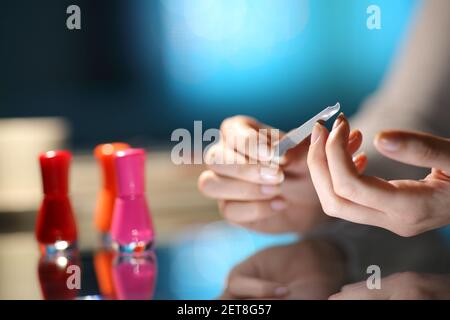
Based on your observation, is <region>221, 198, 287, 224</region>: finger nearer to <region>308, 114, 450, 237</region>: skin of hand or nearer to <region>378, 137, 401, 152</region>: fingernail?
<region>308, 114, 450, 237</region>: skin of hand

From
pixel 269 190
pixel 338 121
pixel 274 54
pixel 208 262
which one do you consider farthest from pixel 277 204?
pixel 274 54

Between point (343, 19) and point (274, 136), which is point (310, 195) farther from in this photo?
point (343, 19)

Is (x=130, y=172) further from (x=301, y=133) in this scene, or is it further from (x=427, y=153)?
(x=427, y=153)

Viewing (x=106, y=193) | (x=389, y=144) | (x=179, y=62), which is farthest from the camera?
(x=179, y=62)

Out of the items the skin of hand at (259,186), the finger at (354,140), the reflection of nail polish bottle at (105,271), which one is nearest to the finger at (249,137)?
the skin of hand at (259,186)

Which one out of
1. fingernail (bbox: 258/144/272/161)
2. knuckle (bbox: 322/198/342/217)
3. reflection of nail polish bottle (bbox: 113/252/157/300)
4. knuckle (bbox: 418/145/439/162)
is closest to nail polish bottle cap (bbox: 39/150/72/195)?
reflection of nail polish bottle (bbox: 113/252/157/300)

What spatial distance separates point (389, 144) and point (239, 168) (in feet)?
0.99

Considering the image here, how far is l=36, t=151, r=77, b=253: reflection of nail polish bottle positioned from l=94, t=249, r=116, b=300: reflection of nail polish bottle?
5cm

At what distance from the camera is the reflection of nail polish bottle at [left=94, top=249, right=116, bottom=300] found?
663 millimetres

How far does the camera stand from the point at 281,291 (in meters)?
0.66

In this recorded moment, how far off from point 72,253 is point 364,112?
630mm

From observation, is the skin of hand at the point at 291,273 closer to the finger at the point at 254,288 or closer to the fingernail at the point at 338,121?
the finger at the point at 254,288

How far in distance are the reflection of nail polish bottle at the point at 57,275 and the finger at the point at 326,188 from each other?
Answer: 0.27 metres
